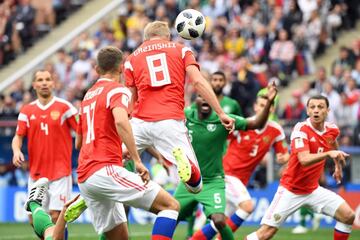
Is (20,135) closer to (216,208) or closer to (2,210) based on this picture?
(216,208)

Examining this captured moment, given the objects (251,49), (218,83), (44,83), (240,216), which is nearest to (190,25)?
(44,83)

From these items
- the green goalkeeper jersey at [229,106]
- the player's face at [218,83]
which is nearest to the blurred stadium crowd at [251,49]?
the green goalkeeper jersey at [229,106]

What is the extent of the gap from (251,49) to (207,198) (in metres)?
13.5

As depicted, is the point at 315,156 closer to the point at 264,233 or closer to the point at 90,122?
the point at 264,233

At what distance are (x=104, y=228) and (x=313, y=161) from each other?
301 centimetres

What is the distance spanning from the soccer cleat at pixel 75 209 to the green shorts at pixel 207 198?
255 cm

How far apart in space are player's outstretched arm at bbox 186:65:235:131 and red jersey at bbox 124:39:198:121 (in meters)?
0.16

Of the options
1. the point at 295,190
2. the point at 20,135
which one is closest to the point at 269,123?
the point at 295,190

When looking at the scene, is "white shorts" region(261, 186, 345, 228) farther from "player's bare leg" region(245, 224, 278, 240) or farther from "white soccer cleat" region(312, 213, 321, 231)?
"white soccer cleat" region(312, 213, 321, 231)

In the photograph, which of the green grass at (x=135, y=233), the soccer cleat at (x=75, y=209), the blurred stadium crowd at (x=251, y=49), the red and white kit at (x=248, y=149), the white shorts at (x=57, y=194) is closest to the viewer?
the soccer cleat at (x=75, y=209)

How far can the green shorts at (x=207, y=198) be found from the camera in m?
15.0

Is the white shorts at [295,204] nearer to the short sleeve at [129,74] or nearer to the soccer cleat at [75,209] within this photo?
the short sleeve at [129,74]

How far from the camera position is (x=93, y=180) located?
1216 centimetres

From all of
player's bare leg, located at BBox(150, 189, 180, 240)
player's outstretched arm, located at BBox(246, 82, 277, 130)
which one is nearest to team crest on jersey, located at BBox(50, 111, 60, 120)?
player's outstretched arm, located at BBox(246, 82, 277, 130)
